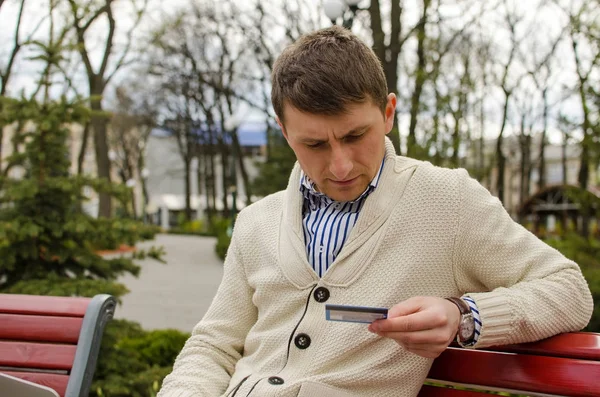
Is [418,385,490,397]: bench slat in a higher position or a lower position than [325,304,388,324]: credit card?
lower

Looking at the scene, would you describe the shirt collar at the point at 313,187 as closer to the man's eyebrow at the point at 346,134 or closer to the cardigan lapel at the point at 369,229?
the cardigan lapel at the point at 369,229

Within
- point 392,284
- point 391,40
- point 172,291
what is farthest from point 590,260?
point 172,291

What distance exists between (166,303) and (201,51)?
42.7ft

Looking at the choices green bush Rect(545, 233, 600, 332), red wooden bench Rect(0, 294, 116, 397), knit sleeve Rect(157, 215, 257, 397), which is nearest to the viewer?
knit sleeve Rect(157, 215, 257, 397)

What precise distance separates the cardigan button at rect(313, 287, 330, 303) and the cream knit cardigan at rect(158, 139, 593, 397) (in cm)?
1

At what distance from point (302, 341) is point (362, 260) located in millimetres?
262

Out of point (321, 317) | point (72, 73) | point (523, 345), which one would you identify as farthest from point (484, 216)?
point (72, 73)

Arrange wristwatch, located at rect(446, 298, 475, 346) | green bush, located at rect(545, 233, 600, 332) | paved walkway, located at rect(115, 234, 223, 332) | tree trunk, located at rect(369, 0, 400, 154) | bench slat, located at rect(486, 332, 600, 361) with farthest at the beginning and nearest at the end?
paved walkway, located at rect(115, 234, 223, 332) → tree trunk, located at rect(369, 0, 400, 154) → green bush, located at rect(545, 233, 600, 332) → bench slat, located at rect(486, 332, 600, 361) → wristwatch, located at rect(446, 298, 475, 346)

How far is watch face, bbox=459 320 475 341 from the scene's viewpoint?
161 cm

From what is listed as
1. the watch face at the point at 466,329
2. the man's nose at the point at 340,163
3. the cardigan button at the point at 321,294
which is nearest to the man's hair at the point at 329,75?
the man's nose at the point at 340,163

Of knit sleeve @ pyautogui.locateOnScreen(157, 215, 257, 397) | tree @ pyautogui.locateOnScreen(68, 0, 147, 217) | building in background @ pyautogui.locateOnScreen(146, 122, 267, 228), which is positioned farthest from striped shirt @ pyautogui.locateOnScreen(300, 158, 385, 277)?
building in background @ pyautogui.locateOnScreen(146, 122, 267, 228)

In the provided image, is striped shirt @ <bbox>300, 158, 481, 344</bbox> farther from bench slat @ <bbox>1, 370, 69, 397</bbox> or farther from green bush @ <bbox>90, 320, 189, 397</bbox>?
green bush @ <bbox>90, 320, 189, 397</bbox>

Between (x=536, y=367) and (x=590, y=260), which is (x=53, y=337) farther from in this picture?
(x=590, y=260)

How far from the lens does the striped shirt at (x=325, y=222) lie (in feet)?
6.50
